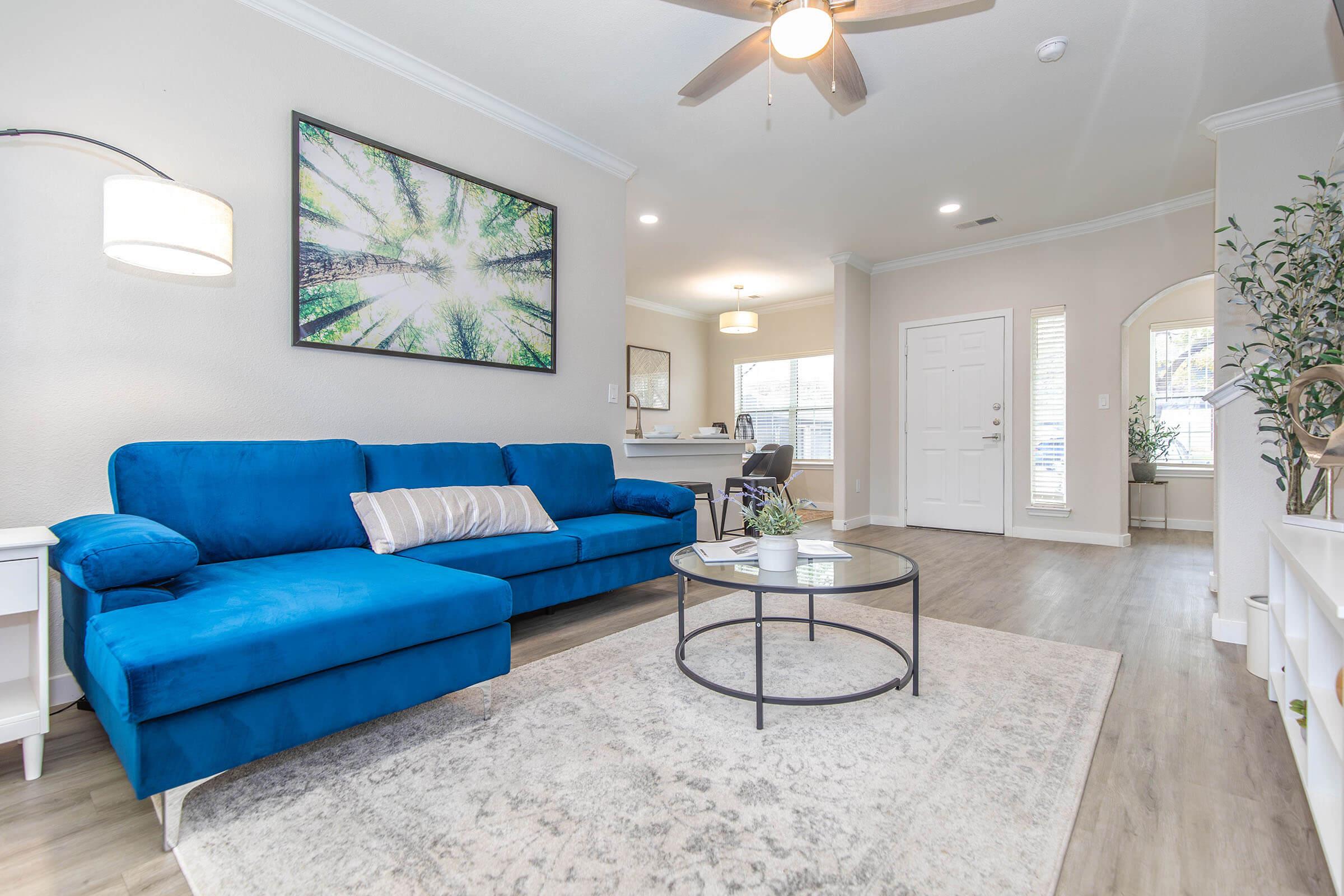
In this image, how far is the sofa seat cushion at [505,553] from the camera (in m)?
2.28

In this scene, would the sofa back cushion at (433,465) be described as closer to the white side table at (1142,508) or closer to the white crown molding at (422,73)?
the white crown molding at (422,73)

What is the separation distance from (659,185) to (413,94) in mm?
1748

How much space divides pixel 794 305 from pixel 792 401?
1219 mm

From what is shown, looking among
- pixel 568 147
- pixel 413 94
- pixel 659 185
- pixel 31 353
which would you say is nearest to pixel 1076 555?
pixel 659 185

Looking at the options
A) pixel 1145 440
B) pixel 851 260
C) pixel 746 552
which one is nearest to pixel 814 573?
pixel 746 552

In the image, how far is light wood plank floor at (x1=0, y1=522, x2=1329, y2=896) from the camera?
122 cm

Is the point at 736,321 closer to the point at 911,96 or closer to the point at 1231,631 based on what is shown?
the point at 911,96

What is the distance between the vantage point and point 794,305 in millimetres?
7824

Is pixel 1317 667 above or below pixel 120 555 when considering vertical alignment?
below

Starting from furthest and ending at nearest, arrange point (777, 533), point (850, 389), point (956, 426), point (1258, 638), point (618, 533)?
point (850, 389) < point (956, 426) < point (618, 533) < point (1258, 638) < point (777, 533)

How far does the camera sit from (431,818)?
1381 millimetres

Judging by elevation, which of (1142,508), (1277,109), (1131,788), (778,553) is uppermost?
→ (1277,109)

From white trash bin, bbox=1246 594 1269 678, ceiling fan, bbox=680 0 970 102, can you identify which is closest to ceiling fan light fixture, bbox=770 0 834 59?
ceiling fan, bbox=680 0 970 102

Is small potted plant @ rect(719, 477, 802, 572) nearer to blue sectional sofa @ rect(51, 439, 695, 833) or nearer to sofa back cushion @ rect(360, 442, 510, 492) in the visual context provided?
blue sectional sofa @ rect(51, 439, 695, 833)
